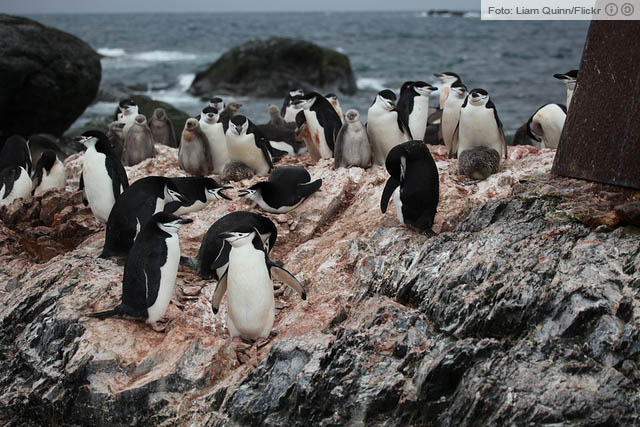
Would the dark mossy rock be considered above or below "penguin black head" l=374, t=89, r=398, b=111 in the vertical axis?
below

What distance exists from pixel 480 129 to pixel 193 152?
143 inches

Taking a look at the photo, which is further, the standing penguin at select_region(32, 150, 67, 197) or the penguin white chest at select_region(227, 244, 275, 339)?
the standing penguin at select_region(32, 150, 67, 197)

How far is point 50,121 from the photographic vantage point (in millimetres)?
16422

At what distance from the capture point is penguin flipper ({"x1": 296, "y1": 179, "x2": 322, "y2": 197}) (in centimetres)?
764

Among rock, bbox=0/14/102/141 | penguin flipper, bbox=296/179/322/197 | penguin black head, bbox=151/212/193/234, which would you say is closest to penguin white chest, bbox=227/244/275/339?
penguin black head, bbox=151/212/193/234

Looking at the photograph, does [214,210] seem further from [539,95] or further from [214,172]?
[539,95]

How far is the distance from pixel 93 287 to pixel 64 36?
11.5m

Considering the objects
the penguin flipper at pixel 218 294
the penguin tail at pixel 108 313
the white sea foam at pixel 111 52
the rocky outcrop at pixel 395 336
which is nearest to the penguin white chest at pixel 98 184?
the rocky outcrop at pixel 395 336

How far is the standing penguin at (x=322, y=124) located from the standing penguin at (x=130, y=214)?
3127 mm

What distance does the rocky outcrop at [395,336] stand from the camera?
13.8ft

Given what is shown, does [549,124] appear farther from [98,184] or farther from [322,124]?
[98,184]

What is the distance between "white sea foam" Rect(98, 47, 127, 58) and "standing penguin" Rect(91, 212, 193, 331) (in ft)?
155

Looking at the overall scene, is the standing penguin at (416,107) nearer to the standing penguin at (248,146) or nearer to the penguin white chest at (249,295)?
the standing penguin at (248,146)

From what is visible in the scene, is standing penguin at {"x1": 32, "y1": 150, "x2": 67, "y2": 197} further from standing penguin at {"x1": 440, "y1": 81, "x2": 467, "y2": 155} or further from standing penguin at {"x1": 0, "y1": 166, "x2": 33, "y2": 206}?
standing penguin at {"x1": 440, "y1": 81, "x2": 467, "y2": 155}
